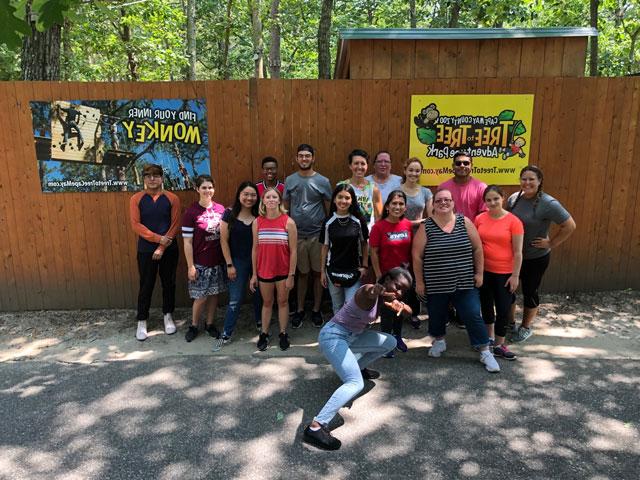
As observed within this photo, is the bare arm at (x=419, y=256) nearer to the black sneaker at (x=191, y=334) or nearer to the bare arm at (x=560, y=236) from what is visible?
the bare arm at (x=560, y=236)

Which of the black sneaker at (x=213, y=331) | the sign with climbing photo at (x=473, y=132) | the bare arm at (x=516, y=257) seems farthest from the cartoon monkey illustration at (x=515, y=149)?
the black sneaker at (x=213, y=331)

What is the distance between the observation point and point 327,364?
4281 millimetres

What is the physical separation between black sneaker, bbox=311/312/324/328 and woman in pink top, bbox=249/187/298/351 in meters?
0.64

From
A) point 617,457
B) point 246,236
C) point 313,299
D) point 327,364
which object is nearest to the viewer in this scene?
point 617,457

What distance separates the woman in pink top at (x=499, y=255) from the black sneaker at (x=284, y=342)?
6.35ft

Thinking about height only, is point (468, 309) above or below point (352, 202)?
below

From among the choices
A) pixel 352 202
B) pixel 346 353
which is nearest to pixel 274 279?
pixel 352 202

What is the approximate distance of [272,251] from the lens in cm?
447

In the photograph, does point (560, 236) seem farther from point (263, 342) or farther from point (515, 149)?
point (263, 342)

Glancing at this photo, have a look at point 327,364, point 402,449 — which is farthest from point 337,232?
point 402,449

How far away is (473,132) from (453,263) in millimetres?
2151

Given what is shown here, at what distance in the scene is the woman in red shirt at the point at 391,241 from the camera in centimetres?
432

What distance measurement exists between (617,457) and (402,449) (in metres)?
1.34

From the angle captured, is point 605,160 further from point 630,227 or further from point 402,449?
point 402,449
